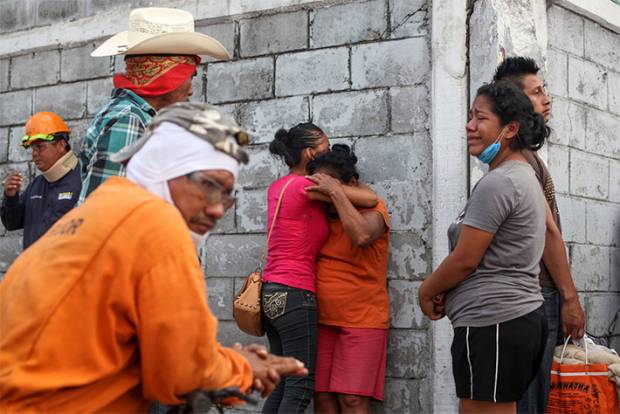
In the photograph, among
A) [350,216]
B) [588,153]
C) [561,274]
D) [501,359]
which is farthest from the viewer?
[588,153]

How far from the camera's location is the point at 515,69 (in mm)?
5039

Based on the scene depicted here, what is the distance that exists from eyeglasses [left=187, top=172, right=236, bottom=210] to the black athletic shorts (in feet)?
5.78

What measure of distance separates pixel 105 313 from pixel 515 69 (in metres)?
3.31

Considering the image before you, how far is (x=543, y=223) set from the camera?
4043mm

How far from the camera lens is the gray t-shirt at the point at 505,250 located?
3896 millimetres

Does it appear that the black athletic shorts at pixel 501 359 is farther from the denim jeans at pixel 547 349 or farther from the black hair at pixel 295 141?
the black hair at pixel 295 141

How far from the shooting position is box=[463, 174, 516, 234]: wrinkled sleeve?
3.89 meters

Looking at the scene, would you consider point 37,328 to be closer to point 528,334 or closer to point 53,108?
point 528,334

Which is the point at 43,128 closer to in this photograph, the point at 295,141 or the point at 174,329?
the point at 295,141

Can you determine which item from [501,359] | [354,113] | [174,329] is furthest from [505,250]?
[354,113]

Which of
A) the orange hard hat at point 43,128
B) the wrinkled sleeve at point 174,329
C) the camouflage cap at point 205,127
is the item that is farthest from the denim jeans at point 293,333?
the wrinkled sleeve at point 174,329

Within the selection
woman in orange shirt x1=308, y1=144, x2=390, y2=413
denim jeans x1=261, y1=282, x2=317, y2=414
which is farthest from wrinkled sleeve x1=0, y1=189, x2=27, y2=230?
woman in orange shirt x1=308, y1=144, x2=390, y2=413

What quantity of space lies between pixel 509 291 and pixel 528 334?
18cm

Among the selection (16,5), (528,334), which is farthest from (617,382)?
(16,5)
